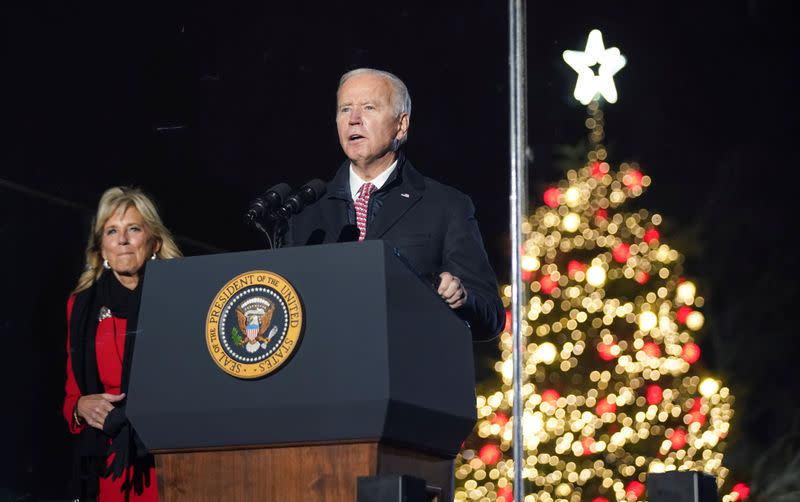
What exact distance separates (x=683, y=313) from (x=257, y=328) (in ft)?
16.7

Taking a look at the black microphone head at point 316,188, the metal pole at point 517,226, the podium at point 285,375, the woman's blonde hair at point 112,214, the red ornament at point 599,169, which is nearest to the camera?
the podium at point 285,375

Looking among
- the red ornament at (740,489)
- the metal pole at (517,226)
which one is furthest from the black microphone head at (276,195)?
the red ornament at (740,489)

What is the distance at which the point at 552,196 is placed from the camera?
22.0 feet

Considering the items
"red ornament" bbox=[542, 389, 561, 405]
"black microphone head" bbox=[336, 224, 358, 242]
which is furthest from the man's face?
"red ornament" bbox=[542, 389, 561, 405]

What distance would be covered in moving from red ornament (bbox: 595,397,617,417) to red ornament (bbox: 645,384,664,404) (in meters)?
0.19

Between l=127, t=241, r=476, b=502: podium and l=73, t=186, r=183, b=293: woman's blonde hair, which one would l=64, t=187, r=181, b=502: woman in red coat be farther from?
l=127, t=241, r=476, b=502: podium

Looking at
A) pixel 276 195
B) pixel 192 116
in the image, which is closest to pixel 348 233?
pixel 276 195

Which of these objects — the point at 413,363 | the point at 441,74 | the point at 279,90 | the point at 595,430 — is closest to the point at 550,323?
the point at 595,430

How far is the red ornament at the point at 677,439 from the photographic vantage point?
6.57 metres

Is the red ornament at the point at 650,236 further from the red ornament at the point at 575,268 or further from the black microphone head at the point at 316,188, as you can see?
the black microphone head at the point at 316,188

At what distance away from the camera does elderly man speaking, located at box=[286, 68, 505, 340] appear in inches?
93.9

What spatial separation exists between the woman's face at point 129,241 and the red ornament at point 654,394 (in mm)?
4104

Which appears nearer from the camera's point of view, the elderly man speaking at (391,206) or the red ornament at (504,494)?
the elderly man speaking at (391,206)

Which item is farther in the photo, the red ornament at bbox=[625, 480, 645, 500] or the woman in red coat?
the red ornament at bbox=[625, 480, 645, 500]
